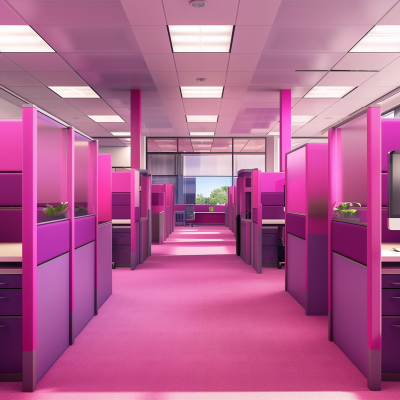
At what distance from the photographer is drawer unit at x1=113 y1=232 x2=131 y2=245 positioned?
6.22 m

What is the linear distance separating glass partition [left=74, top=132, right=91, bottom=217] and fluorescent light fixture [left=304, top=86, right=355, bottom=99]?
5.32m

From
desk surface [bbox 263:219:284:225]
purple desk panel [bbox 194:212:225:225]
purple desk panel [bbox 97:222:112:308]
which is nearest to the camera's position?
purple desk panel [bbox 97:222:112:308]

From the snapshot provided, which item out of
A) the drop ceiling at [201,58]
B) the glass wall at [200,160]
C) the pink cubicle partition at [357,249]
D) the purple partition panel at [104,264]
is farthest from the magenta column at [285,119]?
the glass wall at [200,160]

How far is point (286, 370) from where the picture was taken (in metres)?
2.55

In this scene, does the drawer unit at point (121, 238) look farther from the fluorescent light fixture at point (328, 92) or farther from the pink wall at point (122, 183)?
the fluorescent light fixture at point (328, 92)

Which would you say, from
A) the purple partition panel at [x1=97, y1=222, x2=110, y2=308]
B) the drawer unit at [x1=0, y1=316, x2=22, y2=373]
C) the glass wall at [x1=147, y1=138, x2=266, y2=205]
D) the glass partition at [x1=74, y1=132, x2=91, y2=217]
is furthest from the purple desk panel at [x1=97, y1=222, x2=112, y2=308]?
the glass wall at [x1=147, y1=138, x2=266, y2=205]

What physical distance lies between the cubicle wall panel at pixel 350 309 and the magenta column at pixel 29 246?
202 cm

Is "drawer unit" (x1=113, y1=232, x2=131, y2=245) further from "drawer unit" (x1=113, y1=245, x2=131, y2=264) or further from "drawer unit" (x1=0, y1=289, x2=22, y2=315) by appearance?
"drawer unit" (x1=0, y1=289, x2=22, y2=315)

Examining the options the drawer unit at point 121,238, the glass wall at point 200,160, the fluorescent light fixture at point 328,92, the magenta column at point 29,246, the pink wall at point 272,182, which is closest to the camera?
the magenta column at point 29,246

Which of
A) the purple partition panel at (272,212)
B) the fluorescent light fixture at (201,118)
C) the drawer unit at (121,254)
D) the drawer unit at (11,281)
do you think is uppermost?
the fluorescent light fixture at (201,118)

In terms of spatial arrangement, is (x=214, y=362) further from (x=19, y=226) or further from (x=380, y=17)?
(x=380, y=17)

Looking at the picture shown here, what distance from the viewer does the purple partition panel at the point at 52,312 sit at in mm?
2414

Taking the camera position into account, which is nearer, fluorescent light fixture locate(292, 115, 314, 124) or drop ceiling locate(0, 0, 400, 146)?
drop ceiling locate(0, 0, 400, 146)

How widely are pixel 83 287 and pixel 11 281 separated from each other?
43.5 inches
